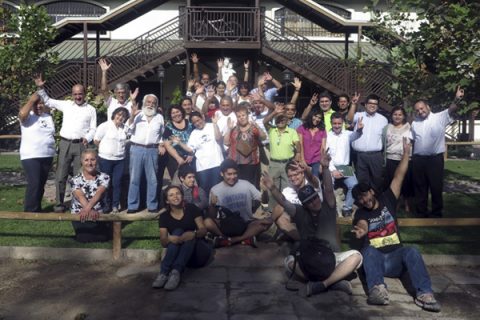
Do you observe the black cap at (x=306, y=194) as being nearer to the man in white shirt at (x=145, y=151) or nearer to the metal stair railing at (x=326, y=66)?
the man in white shirt at (x=145, y=151)

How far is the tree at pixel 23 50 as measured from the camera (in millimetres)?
10609

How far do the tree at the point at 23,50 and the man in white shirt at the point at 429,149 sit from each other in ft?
22.7

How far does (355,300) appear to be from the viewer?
5.86 meters

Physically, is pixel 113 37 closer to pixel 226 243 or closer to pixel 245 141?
pixel 245 141

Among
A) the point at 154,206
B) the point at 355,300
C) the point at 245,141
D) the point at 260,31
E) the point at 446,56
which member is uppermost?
the point at 260,31

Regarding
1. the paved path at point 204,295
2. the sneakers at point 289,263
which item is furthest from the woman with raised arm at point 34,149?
the sneakers at point 289,263

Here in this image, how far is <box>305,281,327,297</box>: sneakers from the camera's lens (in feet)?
19.2

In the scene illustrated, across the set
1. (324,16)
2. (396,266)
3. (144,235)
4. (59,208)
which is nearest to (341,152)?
(396,266)

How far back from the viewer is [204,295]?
5895 mm

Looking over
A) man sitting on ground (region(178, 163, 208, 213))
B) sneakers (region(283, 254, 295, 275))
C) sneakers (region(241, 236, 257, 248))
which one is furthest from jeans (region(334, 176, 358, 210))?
sneakers (region(283, 254, 295, 275))

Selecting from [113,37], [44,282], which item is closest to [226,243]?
[44,282]

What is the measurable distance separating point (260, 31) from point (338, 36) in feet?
23.0

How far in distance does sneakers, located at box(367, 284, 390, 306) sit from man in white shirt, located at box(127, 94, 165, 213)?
3.79m

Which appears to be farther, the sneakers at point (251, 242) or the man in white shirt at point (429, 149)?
the man in white shirt at point (429, 149)
